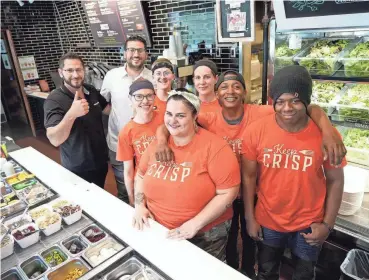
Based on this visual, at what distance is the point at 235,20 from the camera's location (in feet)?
9.70

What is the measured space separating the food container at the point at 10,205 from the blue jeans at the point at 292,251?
1680 millimetres

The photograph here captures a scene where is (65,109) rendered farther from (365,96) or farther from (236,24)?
(365,96)

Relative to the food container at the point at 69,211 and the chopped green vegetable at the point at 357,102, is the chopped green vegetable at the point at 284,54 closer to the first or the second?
the chopped green vegetable at the point at 357,102

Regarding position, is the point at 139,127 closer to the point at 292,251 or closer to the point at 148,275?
the point at 148,275

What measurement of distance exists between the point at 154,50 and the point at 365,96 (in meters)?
3.25

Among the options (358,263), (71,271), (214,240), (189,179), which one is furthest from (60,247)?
(358,263)

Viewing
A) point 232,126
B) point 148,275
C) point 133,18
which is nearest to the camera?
point 148,275

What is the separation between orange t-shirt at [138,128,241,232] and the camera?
164 cm

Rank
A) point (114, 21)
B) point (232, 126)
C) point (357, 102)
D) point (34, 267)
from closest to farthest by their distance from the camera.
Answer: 1. point (34, 267)
2. point (232, 126)
3. point (357, 102)
4. point (114, 21)

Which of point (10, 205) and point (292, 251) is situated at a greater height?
point (10, 205)

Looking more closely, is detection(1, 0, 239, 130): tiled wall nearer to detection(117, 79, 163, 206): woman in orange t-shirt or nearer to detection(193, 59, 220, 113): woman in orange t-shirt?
detection(193, 59, 220, 113): woman in orange t-shirt

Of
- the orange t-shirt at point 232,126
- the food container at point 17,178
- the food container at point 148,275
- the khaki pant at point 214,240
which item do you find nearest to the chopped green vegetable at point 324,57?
the orange t-shirt at point 232,126

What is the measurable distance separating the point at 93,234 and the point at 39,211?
46 centimetres

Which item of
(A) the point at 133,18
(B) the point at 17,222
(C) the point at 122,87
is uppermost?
(A) the point at 133,18
